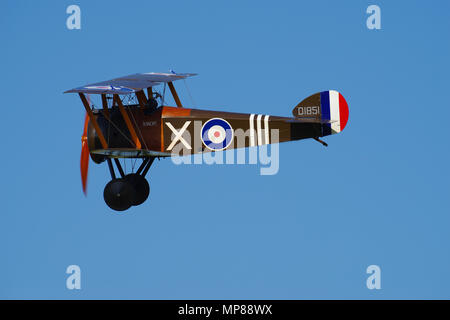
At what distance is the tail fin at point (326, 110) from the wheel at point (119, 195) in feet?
14.2

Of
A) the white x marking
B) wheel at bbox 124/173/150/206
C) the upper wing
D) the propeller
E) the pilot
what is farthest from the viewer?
wheel at bbox 124/173/150/206

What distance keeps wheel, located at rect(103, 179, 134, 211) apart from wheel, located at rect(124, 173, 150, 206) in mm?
582

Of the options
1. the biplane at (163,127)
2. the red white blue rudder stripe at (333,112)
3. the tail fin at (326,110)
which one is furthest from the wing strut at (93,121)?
the red white blue rudder stripe at (333,112)

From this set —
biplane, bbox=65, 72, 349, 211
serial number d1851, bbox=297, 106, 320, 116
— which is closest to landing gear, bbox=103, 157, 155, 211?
biplane, bbox=65, 72, 349, 211

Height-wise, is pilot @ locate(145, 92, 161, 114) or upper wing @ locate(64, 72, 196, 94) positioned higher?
upper wing @ locate(64, 72, 196, 94)

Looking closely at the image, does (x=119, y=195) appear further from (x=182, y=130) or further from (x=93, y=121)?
(x=182, y=130)

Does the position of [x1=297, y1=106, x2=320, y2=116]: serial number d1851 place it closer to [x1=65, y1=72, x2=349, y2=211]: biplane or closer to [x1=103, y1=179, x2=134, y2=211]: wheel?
[x1=65, y1=72, x2=349, y2=211]: biplane

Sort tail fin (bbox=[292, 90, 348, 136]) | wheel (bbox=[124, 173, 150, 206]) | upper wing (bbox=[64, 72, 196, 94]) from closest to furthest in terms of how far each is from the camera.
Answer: upper wing (bbox=[64, 72, 196, 94]), tail fin (bbox=[292, 90, 348, 136]), wheel (bbox=[124, 173, 150, 206])

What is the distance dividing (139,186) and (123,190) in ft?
3.30

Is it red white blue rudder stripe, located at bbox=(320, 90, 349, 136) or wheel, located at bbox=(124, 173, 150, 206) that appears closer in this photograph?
red white blue rudder stripe, located at bbox=(320, 90, 349, 136)

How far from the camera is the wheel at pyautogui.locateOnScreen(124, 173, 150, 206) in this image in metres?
32.2
